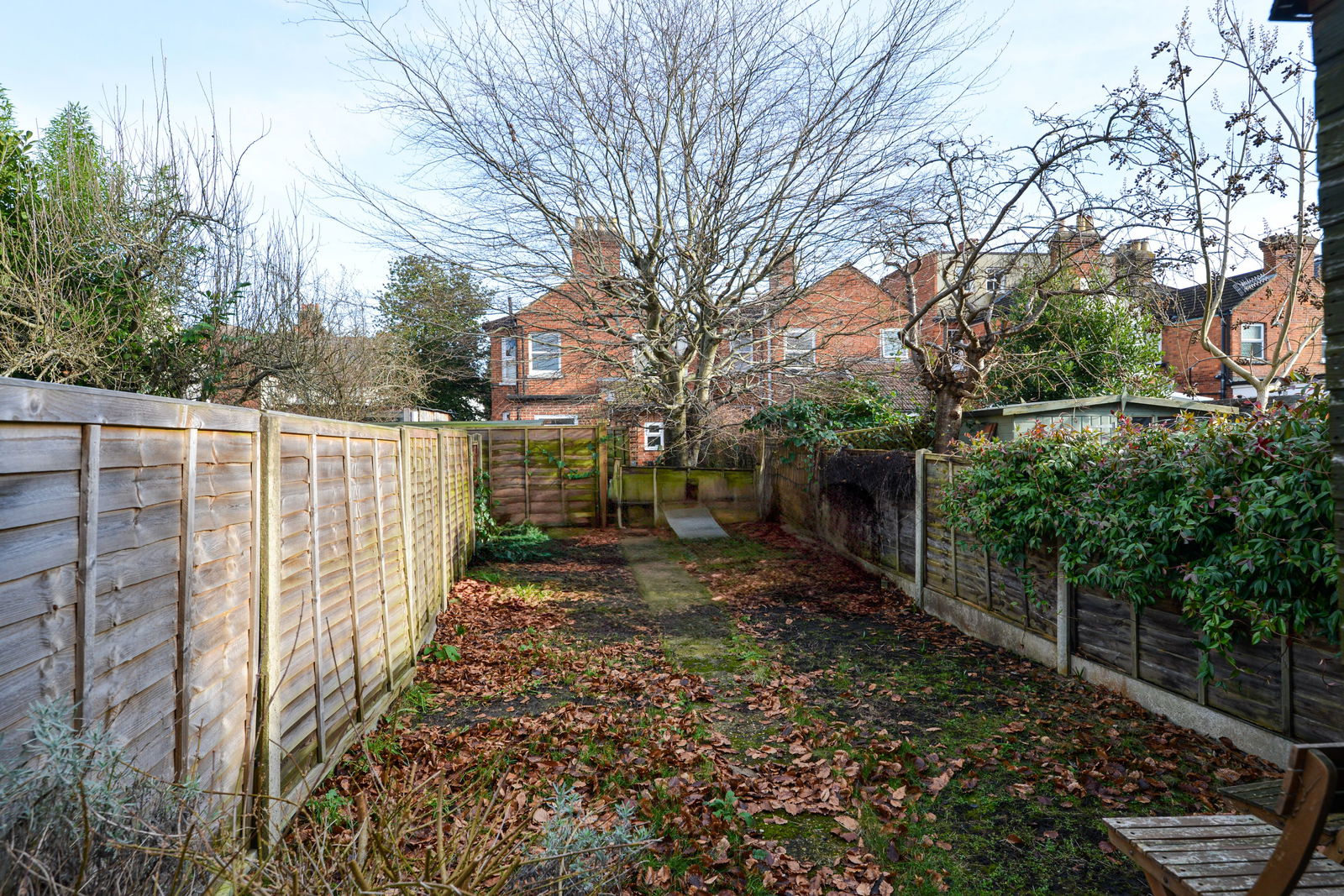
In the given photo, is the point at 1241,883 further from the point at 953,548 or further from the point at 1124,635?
the point at 953,548

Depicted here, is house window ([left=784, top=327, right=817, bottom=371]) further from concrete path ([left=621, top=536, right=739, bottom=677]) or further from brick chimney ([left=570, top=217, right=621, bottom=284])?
concrete path ([left=621, top=536, right=739, bottom=677])

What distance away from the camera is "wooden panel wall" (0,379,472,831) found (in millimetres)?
1786

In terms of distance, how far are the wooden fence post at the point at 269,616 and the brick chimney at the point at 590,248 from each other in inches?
453

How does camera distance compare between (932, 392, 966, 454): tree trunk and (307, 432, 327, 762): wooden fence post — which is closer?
(307, 432, 327, 762): wooden fence post

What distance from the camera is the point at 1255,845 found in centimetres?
251

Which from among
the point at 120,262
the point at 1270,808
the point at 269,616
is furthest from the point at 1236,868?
the point at 120,262

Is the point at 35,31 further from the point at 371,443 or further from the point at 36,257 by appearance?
the point at 371,443

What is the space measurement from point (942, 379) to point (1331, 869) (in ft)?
28.1

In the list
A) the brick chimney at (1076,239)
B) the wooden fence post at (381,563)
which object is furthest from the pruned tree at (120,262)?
the brick chimney at (1076,239)

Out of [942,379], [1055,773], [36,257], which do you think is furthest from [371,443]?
[942,379]

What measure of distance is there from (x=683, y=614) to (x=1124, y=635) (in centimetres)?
475

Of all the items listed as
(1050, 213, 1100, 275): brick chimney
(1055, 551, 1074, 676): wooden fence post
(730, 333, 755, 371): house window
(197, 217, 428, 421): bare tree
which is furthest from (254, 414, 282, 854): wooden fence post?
(730, 333, 755, 371): house window

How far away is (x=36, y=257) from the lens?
8.78 metres

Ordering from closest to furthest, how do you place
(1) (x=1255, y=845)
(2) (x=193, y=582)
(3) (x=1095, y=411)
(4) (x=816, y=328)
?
1. (1) (x=1255, y=845)
2. (2) (x=193, y=582)
3. (3) (x=1095, y=411)
4. (4) (x=816, y=328)
